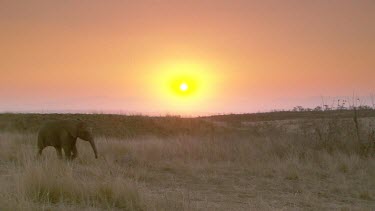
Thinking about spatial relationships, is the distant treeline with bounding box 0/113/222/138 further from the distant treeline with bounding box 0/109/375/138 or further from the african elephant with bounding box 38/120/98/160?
the african elephant with bounding box 38/120/98/160

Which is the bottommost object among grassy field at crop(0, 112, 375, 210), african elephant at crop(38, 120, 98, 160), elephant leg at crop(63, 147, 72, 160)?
grassy field at crop(0, 112, 375, 210)

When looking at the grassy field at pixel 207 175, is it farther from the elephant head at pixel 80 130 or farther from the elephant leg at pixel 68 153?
the elephant head at pixel 80 130

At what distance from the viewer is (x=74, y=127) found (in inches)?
536

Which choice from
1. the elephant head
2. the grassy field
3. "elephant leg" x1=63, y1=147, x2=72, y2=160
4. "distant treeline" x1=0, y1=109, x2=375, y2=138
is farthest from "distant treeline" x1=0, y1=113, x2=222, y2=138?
"elephant leg" x1=63, y1=147, x2=72, y2=160

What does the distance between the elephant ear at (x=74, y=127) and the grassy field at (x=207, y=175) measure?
0.79 meters

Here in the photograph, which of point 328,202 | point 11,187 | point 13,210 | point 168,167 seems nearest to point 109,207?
point 13,210

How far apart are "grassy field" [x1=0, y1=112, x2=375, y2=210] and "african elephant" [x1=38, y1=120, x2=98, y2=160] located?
476mm

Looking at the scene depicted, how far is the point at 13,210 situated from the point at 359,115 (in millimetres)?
14927

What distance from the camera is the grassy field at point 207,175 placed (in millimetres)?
7176

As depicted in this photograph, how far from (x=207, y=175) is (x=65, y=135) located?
4.71 m

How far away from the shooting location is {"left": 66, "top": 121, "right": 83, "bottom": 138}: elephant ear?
13539 millimetres

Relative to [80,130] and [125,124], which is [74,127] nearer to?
[80,130]

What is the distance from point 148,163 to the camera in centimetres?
1345

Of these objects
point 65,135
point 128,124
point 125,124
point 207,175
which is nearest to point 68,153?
point 65,135
